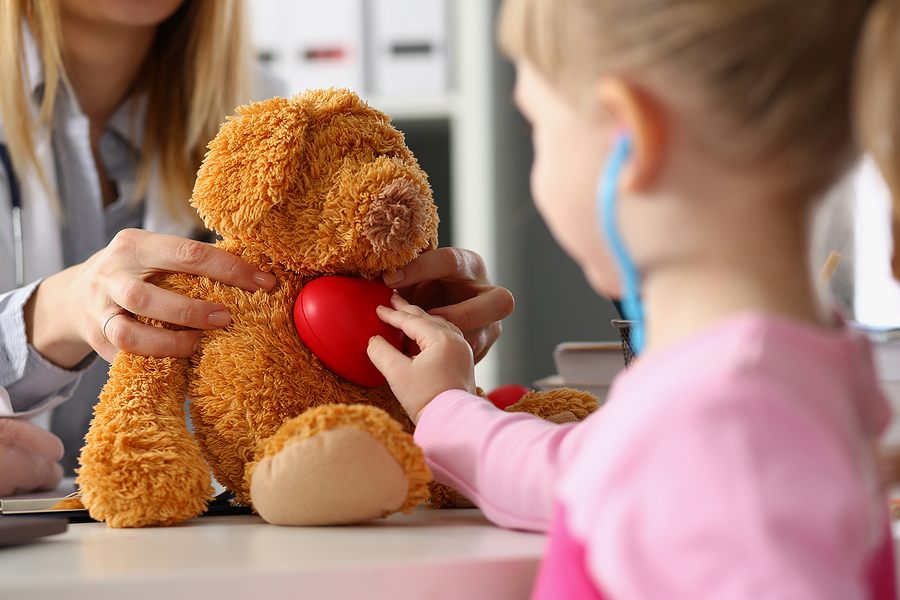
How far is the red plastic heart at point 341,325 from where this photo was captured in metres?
0.52

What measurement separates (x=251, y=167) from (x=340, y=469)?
0.75ft

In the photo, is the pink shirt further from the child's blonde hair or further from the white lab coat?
the white lab coat

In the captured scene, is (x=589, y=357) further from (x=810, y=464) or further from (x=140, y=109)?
(x=140, y=109)

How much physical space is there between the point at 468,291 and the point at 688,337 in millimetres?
383

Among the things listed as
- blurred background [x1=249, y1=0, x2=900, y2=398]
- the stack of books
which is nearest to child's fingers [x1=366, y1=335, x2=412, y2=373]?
the stack of books

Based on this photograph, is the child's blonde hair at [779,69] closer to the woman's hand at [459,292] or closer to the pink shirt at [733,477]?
the pink shirt at [733,477]

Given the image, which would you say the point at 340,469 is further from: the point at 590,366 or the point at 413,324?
the point at 590,366

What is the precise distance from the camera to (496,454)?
0.45 metres

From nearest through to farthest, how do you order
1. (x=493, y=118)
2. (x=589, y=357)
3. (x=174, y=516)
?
(x=174, y=516)
(x=589, y=357)
(x=493, y=118)

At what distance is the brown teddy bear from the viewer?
0.46 meters

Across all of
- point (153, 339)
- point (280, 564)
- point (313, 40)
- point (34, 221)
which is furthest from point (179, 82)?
point (280, 564)

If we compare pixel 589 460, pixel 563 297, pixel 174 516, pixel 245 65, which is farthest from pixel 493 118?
pixel 589 460

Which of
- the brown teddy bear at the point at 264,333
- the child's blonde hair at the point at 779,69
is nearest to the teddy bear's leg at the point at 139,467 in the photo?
the brown teddy bear at the point at 264,333

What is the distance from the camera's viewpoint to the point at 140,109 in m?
1.14
